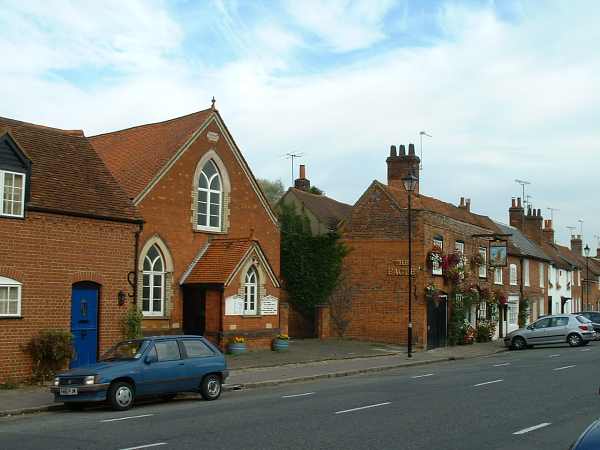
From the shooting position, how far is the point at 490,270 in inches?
1677

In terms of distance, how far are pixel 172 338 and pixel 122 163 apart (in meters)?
12.8

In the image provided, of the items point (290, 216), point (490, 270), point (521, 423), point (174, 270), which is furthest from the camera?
point (490, 270)

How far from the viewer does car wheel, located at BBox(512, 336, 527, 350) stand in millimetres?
37094

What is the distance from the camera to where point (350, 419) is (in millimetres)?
13023

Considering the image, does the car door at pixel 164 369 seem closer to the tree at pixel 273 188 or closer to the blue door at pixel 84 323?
the blue door at pixel 84 323

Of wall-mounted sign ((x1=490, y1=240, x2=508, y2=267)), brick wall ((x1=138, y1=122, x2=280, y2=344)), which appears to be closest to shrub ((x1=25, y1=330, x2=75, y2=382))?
brick wall ((x1=138, y1=122, x2=280, y2=344))

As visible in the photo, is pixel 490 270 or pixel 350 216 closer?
pixel 350 216

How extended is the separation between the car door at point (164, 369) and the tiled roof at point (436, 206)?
20.6m

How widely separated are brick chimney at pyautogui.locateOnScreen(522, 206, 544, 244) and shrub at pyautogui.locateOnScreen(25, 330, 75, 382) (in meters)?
46.1

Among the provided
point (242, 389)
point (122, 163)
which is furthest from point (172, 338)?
point (122, 163)

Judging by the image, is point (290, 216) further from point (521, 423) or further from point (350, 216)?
point (521, 423)

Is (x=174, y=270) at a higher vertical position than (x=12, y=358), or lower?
higher

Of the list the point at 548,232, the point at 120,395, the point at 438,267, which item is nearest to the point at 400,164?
the point at 438,267

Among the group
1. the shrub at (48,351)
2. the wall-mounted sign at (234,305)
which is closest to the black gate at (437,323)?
the wall-mounted sign at (234,305)
